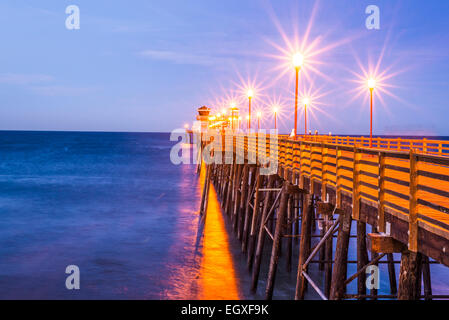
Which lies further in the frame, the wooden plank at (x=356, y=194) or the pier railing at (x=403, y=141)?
the pier railing at (x=403, y=141)

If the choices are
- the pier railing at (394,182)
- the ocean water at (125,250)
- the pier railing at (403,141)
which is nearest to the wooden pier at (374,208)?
the pier railing at (394,182)

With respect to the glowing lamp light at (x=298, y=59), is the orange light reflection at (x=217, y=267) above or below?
below

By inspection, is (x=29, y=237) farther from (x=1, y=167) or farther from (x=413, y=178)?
(x=1, y=167)

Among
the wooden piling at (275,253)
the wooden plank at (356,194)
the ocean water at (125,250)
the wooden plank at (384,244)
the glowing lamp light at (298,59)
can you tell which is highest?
the glowing lamp light at (298,59)

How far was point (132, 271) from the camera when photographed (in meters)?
16.3

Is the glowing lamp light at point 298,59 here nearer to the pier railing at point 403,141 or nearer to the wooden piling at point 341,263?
the pier railing at point 403,141

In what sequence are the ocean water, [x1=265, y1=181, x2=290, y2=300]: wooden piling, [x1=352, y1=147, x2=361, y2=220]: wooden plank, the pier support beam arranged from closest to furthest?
the pier support beam
[x1=352, y1=147, x2=361, y2=220]: wooden plank
[x1=265, y1=181, x2=290, y2=300]: wooden piling
the ocean water

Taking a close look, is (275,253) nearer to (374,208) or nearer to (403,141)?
(374,208)

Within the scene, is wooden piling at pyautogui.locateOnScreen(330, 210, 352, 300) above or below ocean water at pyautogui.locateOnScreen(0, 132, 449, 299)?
above

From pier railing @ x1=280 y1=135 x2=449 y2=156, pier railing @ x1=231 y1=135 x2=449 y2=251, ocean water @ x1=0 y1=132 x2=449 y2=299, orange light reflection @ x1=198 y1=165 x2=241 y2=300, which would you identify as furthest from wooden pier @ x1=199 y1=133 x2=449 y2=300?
ocean water @ x1=0 y1=132 x2=449 y2=299

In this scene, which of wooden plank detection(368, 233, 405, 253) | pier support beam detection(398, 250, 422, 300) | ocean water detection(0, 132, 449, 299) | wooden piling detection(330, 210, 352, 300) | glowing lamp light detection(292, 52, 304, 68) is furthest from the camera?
glowing lamp light detection(292, 52, 304, 68)

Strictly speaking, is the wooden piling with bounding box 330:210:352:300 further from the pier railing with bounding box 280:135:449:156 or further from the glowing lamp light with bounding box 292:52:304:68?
the glowing lamp light with bounding box 292:52:304:68

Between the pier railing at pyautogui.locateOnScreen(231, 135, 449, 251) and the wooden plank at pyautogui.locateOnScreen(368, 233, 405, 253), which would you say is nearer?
the pier railing at pyautogui.locateOnScreen(231, 135, 449, 251)

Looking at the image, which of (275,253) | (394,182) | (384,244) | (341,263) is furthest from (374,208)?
(275,253)
